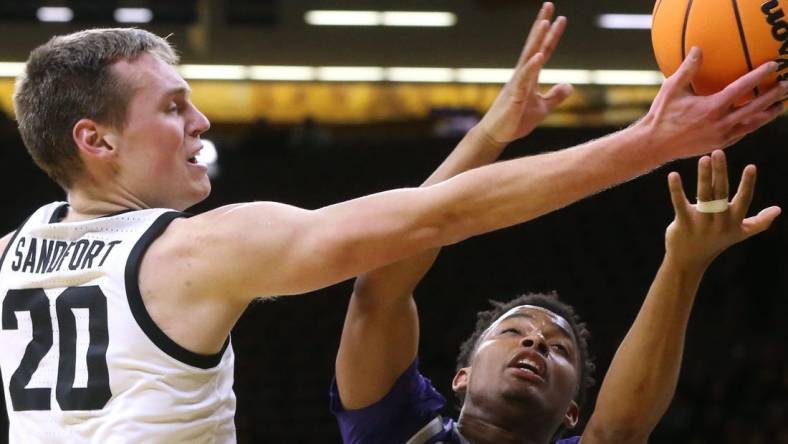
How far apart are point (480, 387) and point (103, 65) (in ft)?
5.06

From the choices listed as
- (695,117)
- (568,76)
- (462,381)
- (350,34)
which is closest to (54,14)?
(350,34)

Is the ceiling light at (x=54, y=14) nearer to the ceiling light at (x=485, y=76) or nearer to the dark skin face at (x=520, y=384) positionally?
the ceiling light at (x=485, y=76)

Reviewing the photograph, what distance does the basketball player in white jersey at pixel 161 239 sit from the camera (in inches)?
89.7

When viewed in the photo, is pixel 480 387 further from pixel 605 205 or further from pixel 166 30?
pixel 166 30

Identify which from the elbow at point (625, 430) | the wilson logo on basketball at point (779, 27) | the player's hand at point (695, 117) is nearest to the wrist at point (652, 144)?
the player's hand at point (695, 117)

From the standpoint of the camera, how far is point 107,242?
96.3 inches

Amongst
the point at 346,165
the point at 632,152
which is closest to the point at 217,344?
the point at 632,152

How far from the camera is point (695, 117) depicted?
7.30ft

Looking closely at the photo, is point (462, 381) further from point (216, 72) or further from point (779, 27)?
point (216, 72)

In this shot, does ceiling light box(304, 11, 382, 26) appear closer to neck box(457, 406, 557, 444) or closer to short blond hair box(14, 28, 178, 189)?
neck box(457, 406, 557, 444)

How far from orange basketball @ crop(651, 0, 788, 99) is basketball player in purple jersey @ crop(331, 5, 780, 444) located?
12.8 inches

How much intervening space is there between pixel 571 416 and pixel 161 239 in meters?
1.77

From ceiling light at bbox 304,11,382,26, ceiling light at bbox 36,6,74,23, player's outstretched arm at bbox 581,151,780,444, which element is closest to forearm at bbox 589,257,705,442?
player's outstretched arm at bbox 581,151,780,444

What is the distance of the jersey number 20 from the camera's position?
236 centimetres
